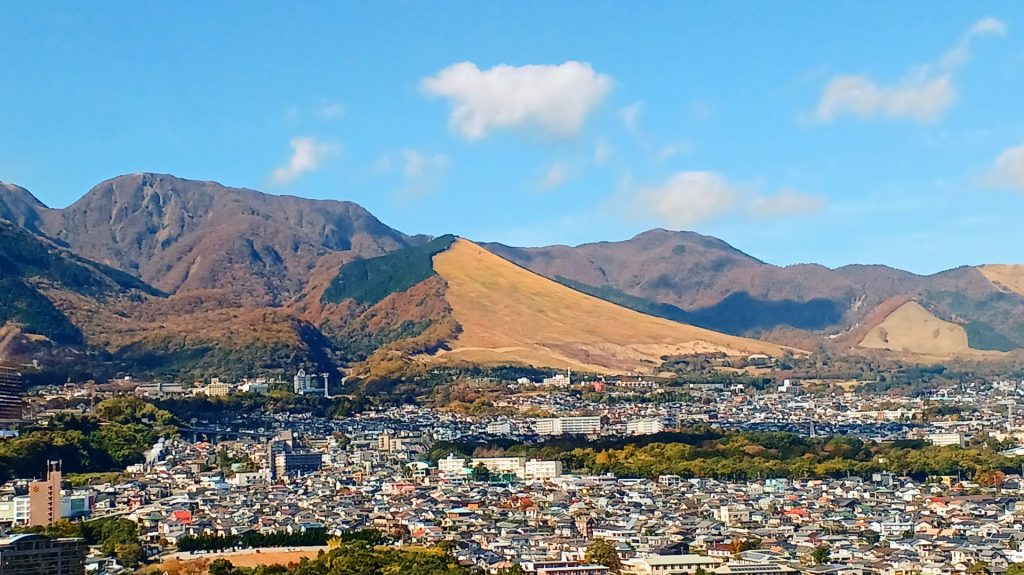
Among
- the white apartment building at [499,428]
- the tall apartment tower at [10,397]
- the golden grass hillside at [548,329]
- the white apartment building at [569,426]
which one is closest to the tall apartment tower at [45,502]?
the tall apartment tower at [10,397]

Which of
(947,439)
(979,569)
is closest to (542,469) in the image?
(947,439)

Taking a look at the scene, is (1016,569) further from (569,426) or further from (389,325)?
(389,325)

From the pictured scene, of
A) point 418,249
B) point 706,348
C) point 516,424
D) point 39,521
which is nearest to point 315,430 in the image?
point 516,424

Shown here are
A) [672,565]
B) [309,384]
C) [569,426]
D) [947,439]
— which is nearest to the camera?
[672,565]

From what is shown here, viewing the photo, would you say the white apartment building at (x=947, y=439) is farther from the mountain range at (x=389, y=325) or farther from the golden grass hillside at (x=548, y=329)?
the golden grass hillside at (x=548, y=329)

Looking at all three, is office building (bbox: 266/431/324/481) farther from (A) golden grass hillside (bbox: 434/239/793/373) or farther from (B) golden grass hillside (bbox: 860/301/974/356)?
(B) golden grass hillside (bbox: 860/301/974/356)
